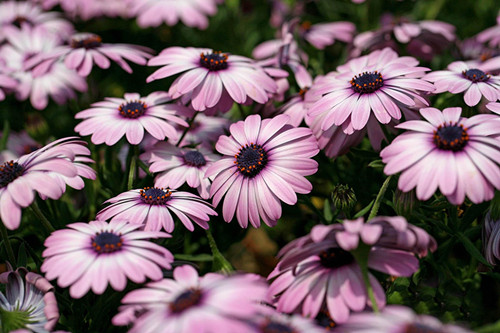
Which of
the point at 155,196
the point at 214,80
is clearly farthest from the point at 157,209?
the point at 214,80

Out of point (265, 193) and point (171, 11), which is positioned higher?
point (171, 11)

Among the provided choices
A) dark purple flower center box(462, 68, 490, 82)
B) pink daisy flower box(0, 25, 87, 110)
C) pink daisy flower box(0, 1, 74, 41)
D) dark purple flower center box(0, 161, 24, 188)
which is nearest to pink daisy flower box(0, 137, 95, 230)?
dark purple flower center box(0, 161, 24, 188)

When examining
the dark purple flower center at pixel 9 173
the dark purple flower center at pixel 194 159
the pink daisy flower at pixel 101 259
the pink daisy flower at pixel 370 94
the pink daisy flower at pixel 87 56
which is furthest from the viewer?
the pink daisy flower at pixel 87 56

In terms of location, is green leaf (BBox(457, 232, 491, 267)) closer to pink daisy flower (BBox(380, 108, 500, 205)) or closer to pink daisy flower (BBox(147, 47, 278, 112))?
pink daisy flower (BBox(380, 108, 500, 205))

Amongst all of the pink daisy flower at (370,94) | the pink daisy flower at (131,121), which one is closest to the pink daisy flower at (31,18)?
the pink daisy flower at (131,121)

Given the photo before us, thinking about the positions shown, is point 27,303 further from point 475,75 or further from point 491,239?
point 475,75

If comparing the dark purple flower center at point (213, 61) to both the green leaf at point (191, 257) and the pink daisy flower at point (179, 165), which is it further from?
the green leaf at point (191, 257)
